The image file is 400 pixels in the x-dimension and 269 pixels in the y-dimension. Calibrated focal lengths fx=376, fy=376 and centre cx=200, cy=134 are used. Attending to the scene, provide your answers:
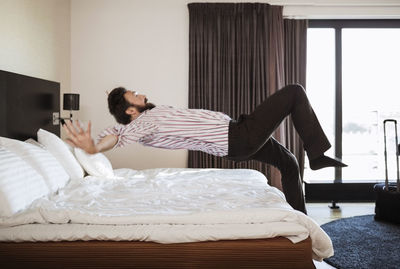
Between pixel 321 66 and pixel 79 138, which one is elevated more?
pixel 321 66

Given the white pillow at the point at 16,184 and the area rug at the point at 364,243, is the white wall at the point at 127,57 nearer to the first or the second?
the area rug at the point at 364,243

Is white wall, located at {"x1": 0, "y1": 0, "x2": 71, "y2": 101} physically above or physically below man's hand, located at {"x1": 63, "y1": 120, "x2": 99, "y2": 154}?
above

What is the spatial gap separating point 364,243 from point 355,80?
2.83m

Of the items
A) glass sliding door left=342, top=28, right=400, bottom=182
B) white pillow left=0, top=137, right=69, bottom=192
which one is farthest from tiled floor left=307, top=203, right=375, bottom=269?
white pillow left=0, top=137, right=69, bottom=192

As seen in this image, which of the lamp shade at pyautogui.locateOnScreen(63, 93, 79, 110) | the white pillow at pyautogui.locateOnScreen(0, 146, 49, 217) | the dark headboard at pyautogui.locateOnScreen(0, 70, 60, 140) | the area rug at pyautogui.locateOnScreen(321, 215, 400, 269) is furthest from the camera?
the lamp shade at pyautogui.locateOnScreen(63, 93, 79, 110)

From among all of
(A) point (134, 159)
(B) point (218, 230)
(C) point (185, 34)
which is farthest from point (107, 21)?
(B) point (218, 230)

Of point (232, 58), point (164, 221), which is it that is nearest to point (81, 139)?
point (164, 221)

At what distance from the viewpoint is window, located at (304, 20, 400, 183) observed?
5.18 m

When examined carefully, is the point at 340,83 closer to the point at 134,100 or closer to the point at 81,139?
the point at 134,100

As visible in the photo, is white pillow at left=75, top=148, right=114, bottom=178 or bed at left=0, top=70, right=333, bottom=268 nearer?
bed at left=0, top=70, right=333, bottom=268

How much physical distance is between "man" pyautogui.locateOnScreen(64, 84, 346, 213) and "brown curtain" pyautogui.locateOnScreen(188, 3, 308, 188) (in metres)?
2.16

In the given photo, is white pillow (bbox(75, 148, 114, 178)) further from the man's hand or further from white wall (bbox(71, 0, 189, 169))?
white wall (bbox(71, 0, 189, 169))

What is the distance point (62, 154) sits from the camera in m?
3.12

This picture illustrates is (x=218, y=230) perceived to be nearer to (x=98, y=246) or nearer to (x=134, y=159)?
(x=98, y=246)
